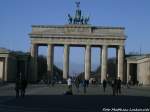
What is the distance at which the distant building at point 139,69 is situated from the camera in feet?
388

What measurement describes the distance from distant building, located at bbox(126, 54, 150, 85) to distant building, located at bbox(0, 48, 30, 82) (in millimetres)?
25260

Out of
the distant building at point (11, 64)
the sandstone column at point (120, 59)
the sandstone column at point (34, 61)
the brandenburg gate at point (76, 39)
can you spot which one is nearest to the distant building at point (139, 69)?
the sandstone column at point (120, 59)

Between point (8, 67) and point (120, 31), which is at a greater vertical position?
point (120, 31)

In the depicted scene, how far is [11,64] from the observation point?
127875 millimetres

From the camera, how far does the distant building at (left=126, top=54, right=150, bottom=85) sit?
388 ft

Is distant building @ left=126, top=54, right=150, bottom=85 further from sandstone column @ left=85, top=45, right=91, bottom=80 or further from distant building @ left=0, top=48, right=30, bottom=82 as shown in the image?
distant building @ left=0, top=48, right=30, bottom=82

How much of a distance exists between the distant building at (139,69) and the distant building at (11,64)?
25.3 m

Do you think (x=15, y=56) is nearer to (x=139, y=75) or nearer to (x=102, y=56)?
(x=102, y=56)

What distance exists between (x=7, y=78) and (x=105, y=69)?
77.0ft

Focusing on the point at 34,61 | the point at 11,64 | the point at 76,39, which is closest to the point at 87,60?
the point at 76,39

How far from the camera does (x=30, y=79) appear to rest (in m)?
123
